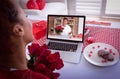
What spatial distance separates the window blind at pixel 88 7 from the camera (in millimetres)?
2928

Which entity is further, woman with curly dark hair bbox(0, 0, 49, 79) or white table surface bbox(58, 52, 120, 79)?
white table surface bbox(58, 52, 120, 79)

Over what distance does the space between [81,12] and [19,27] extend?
2599 millimetres

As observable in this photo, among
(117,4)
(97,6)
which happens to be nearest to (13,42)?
(97,6)

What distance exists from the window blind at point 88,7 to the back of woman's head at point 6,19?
8.17 ft

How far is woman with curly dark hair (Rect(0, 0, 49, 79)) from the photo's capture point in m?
0.55

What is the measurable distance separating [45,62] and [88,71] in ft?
1.26

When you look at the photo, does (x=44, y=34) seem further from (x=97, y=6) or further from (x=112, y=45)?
(x=97, y=6)

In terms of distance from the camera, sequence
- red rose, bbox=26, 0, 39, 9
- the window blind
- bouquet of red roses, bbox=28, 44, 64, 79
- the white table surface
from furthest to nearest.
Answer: the window blind → red rose, bbox=26, 0, 39, 9 → the white table surface → bouquet of red roses, bbox=28, 44, 64, 79

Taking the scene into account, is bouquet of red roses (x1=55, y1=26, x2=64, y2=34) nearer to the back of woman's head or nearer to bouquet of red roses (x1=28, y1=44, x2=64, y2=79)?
bouquet of red roses (x1=28, y1=44, x2=64, y2=79)

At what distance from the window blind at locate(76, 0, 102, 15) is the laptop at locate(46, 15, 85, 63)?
64.2 inches

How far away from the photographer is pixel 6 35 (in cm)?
57

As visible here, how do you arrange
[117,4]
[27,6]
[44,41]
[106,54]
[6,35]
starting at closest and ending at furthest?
[6,35], [106,54], [44,41], [27,6], [117,4]

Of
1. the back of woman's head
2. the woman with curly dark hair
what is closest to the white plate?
the woman with curly dark hair

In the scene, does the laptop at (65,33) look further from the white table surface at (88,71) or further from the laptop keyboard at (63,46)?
the white table surface at (88,71)
